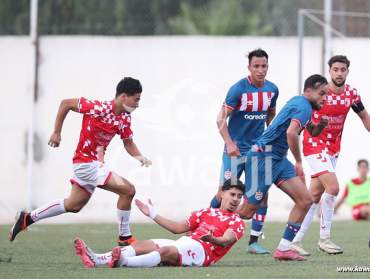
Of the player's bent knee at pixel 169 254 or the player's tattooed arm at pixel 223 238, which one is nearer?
the player's tattooed arm at pixel 223 238

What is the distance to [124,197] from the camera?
12414 millimetres

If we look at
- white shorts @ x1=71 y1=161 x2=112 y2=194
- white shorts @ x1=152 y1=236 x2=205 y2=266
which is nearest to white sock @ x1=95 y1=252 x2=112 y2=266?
white shorts @ x1=152 y1=236 x2=205 y2=266

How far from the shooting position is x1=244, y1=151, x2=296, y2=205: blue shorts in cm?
1184

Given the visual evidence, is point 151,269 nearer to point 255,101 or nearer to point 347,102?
point 255,101

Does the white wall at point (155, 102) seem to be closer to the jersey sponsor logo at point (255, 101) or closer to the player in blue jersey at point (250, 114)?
the player in blue jersey at point (250, 114)

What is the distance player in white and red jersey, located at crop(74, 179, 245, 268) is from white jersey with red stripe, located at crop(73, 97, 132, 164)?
2.04m

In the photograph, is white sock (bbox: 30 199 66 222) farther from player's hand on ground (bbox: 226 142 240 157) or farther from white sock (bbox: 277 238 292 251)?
white sock (bbox: 277 238 292 251)

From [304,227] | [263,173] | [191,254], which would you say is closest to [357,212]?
[304,227]

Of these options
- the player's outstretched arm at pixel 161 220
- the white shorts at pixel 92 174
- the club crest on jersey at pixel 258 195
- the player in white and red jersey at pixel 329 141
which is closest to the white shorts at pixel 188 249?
the player's outstretched arm at pixel 161 220

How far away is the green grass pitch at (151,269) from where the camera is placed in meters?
9.74

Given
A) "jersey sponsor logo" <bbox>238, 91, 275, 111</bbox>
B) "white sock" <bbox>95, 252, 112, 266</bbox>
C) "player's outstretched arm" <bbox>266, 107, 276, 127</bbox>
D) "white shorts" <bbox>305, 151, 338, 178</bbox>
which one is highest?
"jersey sponsor logo" <bbox>238, 91, 275, 111</bbox>

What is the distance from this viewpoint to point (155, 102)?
21.2 metres

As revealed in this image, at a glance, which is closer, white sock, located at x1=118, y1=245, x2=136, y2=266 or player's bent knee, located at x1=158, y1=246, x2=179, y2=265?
white sock, located at x1=118, y1=245, x2=136, y2=266

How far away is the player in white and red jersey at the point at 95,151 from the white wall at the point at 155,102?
8347 mm
